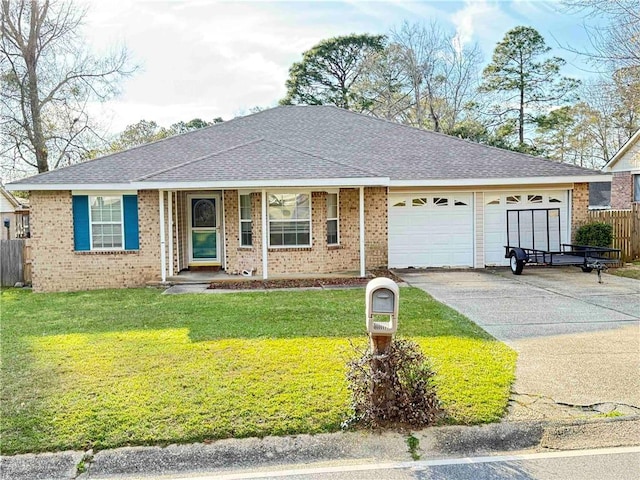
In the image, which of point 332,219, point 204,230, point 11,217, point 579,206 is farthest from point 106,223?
point 11,217

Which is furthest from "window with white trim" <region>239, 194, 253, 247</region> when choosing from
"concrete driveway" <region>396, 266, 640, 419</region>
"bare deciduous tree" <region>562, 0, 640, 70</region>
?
"bare deciduous tree" <region>562, 0, 640, 70</region>

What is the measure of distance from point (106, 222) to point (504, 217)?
10918mm

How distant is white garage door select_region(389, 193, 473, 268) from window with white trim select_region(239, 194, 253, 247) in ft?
13.2

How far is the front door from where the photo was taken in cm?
1475

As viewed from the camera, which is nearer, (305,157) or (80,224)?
(80,224)

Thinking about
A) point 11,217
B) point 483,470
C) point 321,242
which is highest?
point 11,217

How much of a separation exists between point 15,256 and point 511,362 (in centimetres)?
1390

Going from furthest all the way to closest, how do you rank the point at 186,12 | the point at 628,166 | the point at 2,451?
the point at 628,166
the point at 186,12
the point at 2,451

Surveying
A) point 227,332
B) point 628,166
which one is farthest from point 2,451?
point 628,166

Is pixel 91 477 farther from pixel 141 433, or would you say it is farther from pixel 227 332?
pixel 227 332

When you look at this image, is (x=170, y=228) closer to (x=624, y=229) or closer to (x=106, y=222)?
(x=106, y=222)

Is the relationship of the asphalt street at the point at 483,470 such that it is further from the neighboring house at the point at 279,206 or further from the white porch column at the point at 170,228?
the white porch column at the point at 170,228

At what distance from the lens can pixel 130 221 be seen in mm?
13414

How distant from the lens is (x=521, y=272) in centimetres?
1386
